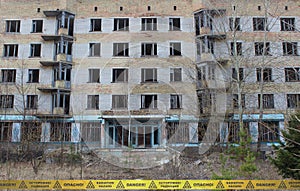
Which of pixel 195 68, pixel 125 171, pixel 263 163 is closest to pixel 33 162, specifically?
pixel 125 171

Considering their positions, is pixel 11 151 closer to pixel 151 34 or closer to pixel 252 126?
pixel 151 34

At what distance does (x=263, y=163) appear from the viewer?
14344mm

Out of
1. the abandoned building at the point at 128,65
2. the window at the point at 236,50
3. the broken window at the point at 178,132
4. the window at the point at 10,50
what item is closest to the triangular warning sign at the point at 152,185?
the window at the point at 236,50

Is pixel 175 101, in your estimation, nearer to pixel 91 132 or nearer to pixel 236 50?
pixel 91 132

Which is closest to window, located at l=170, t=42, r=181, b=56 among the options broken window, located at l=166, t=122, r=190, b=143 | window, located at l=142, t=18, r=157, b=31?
window, located at l=142, t=18, r=157, b=31

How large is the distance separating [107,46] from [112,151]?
11.4 m

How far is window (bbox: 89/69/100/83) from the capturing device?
2567 cm

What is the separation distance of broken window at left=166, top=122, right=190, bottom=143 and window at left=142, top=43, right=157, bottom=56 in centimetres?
687

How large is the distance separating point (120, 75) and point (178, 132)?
783 cm

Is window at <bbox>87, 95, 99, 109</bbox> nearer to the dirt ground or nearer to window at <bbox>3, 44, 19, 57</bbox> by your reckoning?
window at <bbox>3, 44, 19, 57</bbox>

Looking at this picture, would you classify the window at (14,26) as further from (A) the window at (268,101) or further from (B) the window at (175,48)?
(A) the window at (268,101)

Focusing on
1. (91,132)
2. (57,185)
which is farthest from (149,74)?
(57,185)

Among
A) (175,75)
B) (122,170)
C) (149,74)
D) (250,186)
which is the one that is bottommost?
(122,170)

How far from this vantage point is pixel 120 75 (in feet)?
84.6
